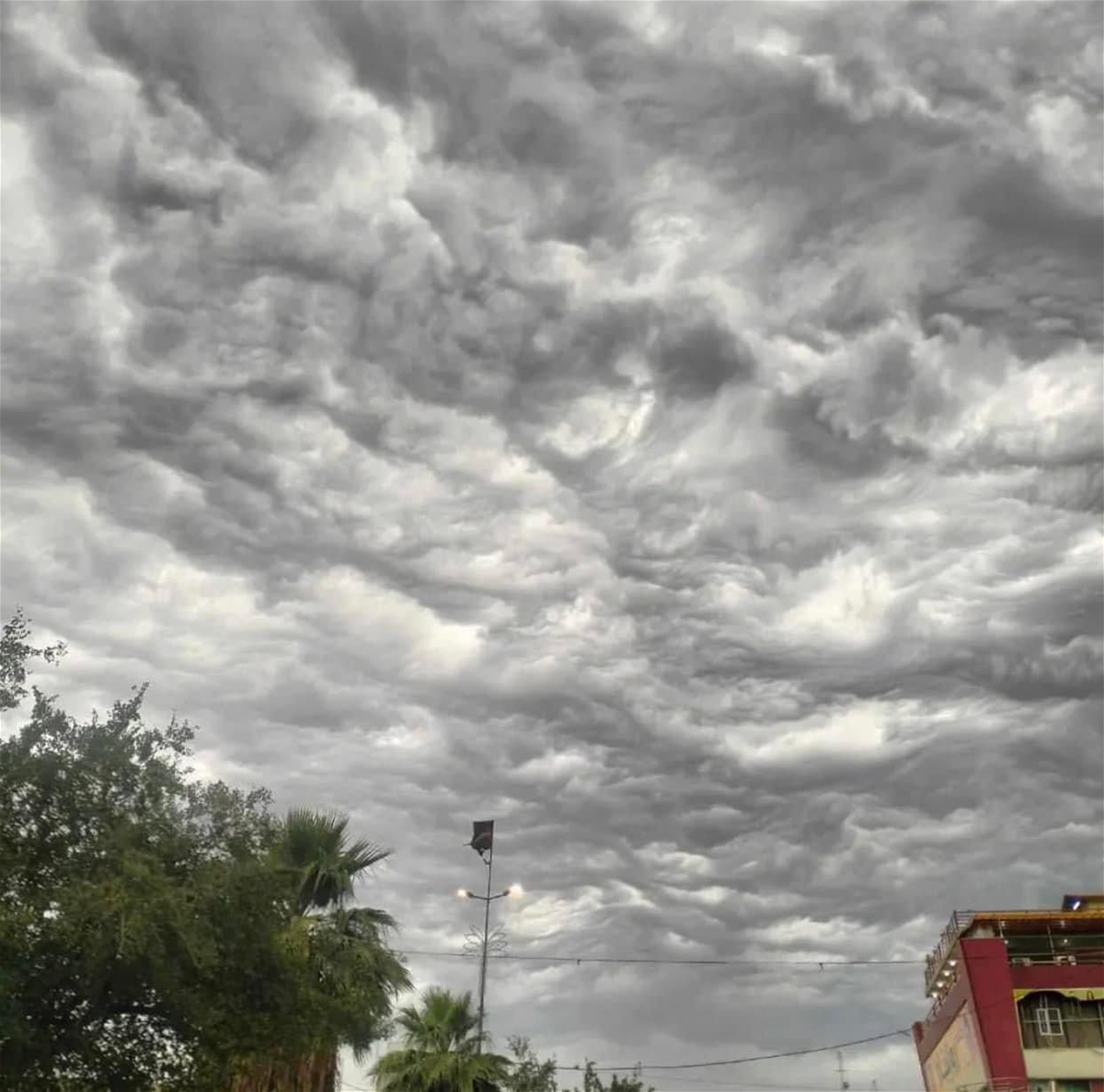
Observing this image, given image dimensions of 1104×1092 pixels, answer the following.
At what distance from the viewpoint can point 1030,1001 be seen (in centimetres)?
5269

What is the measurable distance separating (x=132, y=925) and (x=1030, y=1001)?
48.0 meters

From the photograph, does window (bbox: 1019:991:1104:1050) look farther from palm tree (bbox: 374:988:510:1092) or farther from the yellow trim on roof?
palm tree (bbox: 374:988:510:1092)

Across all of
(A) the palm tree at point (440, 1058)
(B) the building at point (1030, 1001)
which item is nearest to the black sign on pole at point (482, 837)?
(A) the palm tree at point (440, 1058)

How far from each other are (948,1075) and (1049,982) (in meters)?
14.2

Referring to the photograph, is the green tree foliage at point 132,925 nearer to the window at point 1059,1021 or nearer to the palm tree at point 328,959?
the palm tree at point 328,959

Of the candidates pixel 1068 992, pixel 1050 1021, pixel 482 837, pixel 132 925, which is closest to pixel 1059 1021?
pixel 1050 1021

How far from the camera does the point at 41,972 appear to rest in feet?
66.1

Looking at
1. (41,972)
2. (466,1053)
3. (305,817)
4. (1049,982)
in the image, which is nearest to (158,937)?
(41,972)

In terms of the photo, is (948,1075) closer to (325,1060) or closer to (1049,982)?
(1049,982)

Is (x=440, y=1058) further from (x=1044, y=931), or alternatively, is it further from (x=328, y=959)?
(x=1044, y=931)

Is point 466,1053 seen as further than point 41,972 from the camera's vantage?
Yes

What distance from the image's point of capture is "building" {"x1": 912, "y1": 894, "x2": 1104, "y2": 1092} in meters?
51.0

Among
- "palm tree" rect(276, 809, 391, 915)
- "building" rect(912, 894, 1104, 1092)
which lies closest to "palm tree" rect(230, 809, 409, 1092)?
"palm tree" rect(276, 809, 391, 915)

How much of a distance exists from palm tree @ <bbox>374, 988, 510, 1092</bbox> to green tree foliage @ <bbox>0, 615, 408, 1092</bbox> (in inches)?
379
